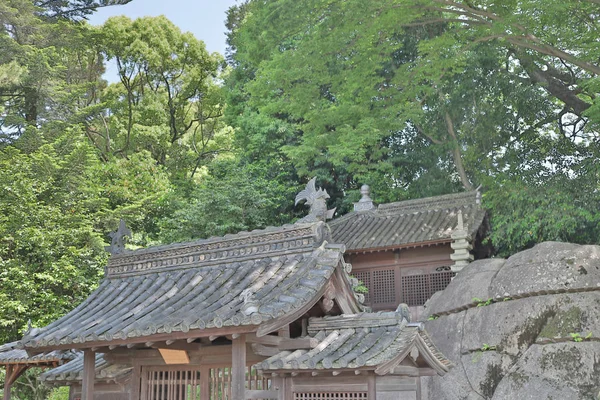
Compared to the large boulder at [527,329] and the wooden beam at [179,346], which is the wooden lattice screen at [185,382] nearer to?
the wooden beam at [179,346]

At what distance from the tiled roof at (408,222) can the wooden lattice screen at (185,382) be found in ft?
42.5

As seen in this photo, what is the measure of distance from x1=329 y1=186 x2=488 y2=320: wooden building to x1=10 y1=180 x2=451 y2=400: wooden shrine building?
11.7 metres

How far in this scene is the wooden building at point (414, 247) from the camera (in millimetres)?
21031

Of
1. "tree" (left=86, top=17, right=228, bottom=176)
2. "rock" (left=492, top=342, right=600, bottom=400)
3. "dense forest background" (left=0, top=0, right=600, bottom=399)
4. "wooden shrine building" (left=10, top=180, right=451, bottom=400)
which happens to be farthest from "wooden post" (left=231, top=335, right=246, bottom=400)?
"tree" (left=86, top=17, right=228, bottom=176)

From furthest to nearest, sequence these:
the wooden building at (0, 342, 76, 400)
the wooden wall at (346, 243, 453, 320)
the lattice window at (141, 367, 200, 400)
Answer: the wooden wall at (346, 243, 453, 320), the wooden building at (0, 342, 76, 400), the lattice window at (141, 367, 200, 400)

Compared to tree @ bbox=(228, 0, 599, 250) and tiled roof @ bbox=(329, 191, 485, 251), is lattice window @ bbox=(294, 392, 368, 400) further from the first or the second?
tiled roof @ bbox=(329, 191, 485, 251)

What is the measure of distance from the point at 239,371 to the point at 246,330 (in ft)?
2.68

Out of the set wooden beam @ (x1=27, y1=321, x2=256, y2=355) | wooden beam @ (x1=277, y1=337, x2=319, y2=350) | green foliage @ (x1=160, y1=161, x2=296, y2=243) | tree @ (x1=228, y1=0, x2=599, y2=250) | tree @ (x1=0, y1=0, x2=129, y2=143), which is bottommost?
wooden beam @ (x1=277, y1=337, x2=319, y2=350)

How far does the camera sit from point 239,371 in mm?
7871

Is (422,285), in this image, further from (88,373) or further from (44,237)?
(88,373)

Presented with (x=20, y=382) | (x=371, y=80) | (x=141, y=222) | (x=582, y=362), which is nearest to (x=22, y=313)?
(x=20, y=382)

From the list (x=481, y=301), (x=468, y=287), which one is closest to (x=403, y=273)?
(x=468, y=287)

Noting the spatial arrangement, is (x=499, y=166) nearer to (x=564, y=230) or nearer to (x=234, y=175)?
(x=564, y=230)

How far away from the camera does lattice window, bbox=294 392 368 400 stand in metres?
7.80
